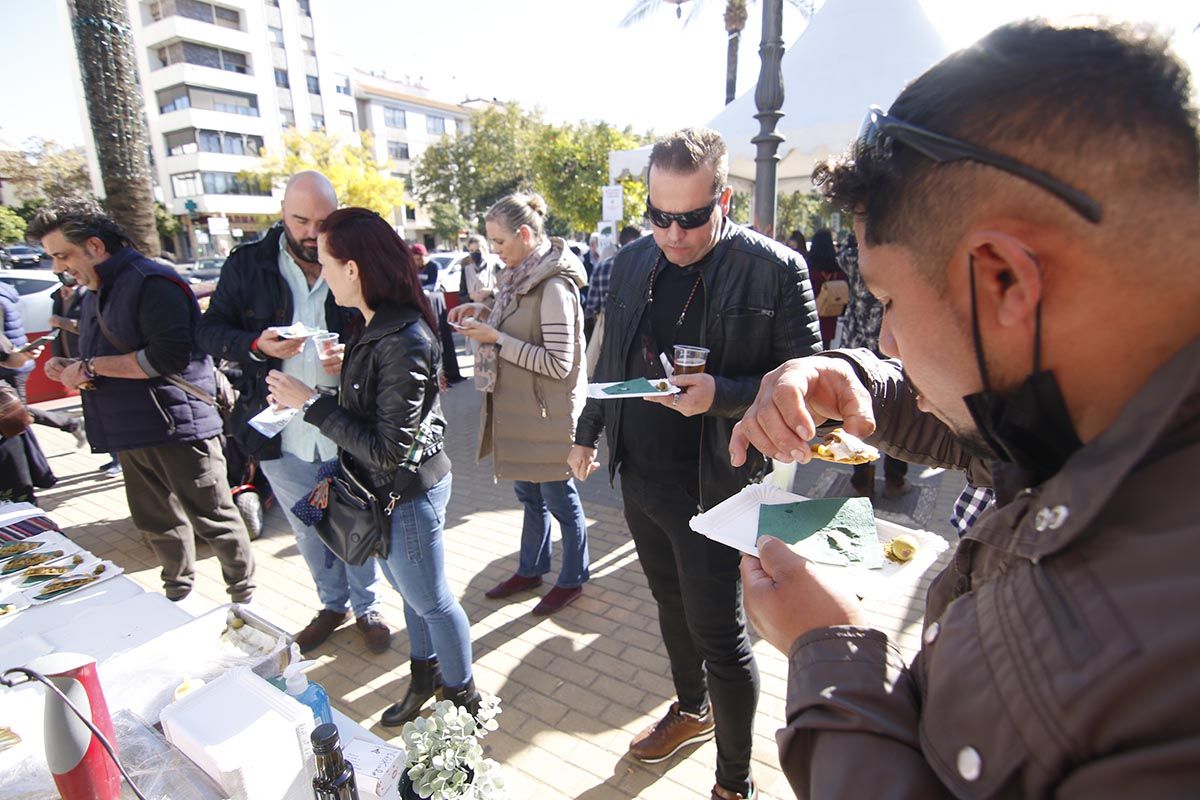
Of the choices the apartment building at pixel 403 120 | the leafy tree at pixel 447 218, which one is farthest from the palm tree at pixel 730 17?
the apartment building at pixel 403 120

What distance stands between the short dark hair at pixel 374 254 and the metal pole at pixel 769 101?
3.57 metres

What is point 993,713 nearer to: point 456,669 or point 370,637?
point 456,669

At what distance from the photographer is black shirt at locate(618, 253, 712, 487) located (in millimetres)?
2234

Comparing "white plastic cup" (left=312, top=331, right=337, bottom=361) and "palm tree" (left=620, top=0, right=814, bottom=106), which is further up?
"palm tree" (left=620, top=0, right=814, bottom=106)

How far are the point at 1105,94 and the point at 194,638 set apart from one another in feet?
7.71

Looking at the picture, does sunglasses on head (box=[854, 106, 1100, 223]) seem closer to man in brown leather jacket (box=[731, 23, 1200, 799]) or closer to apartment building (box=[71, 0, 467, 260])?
man in brown leather jacket (box=[731, 23, 1200, 799])

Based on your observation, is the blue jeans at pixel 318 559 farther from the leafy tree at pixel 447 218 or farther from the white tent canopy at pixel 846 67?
the leafy tree at pixel 447 218

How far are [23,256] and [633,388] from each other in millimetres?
34563

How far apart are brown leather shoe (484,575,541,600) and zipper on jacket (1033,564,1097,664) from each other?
11.5ft

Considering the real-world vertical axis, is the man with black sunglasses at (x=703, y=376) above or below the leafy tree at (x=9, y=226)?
below

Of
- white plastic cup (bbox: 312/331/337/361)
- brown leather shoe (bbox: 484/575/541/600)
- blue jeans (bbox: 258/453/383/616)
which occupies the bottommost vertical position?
brown leather shoe (bbox: 484/575/541/600)

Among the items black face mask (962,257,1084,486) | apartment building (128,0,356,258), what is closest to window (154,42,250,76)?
apartment building (128,0,356,258)

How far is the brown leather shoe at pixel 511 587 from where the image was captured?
152 inches

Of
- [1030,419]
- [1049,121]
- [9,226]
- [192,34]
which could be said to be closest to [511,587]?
[1030,419]
